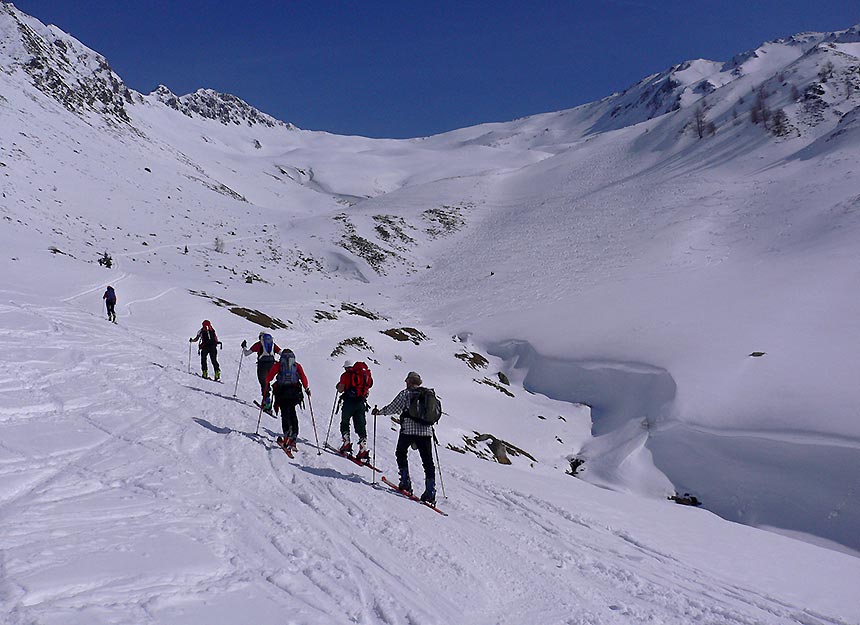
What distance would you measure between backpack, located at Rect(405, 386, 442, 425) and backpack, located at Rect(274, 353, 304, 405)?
8.19ft

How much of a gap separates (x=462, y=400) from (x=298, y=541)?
15198 mm

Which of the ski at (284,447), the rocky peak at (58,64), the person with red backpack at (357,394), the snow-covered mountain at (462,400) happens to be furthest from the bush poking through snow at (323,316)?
the rocky peak at (58,64)

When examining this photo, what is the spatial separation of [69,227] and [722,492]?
39663 mm

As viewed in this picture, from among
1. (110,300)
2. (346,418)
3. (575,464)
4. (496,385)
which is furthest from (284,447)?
(496,385)

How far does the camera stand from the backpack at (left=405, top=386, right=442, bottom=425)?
26.1 ft

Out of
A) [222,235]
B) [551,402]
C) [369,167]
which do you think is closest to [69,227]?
[222,235]

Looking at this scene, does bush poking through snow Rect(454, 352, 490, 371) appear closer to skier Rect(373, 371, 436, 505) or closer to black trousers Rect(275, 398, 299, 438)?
black trousers Rect(275, 398, 299, 438)

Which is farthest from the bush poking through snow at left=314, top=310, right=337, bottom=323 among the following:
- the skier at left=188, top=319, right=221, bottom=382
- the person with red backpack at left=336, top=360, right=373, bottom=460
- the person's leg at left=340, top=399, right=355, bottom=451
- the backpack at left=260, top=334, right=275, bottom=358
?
the person with red backpack at left=336, top=360, right=373, bottom=460

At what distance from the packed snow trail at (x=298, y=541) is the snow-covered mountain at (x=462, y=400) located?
0.13 feet

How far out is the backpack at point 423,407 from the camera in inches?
313

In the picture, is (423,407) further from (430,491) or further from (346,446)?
(346,446)

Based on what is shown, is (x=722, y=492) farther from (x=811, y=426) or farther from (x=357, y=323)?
(x=357, y=323)

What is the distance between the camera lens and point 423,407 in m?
7.97

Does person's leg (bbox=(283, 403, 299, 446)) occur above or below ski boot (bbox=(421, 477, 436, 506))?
above
